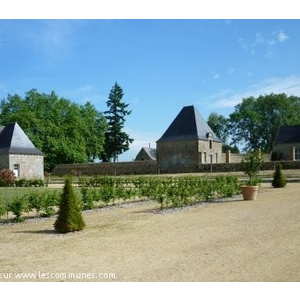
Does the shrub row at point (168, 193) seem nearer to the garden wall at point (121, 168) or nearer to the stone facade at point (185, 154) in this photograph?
the garden wall at point (121, 168)

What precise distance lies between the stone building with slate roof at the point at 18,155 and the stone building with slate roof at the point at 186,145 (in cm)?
1159

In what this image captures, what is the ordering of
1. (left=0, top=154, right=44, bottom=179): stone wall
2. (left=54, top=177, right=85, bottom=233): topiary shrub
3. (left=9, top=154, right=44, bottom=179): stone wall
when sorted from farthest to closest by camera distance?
1. (left=9, top=154, right=44, bottom=179): stone wall
2. (left=0, top=154, right=44, bottom=179): stone wall
3. (left=54, top=177, right=85, bottom=233): topiary shrub

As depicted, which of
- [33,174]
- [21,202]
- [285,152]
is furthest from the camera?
[285,152]

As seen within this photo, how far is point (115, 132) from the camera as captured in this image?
51.3m

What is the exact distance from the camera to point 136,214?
10.8 meters

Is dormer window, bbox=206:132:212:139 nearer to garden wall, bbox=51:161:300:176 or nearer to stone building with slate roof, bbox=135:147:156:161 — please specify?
garden wall, bbox=51:161:300:176

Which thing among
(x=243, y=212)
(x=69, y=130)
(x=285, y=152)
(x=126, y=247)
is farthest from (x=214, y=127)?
(x=126, y=247)

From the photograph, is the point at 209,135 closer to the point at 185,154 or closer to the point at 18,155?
the point at 185,154

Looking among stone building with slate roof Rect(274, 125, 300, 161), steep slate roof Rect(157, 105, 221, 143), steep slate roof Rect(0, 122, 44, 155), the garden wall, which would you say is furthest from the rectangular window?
stone building with slate roof Rect(274, 125, 300, 161)

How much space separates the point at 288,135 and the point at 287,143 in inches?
45.4

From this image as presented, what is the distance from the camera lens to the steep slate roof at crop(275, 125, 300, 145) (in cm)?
4250

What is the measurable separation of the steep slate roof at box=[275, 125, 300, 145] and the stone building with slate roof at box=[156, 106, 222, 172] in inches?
301

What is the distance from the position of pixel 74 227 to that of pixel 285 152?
38.3 meters

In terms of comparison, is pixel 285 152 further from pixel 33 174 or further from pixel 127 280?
pixel 127 280
